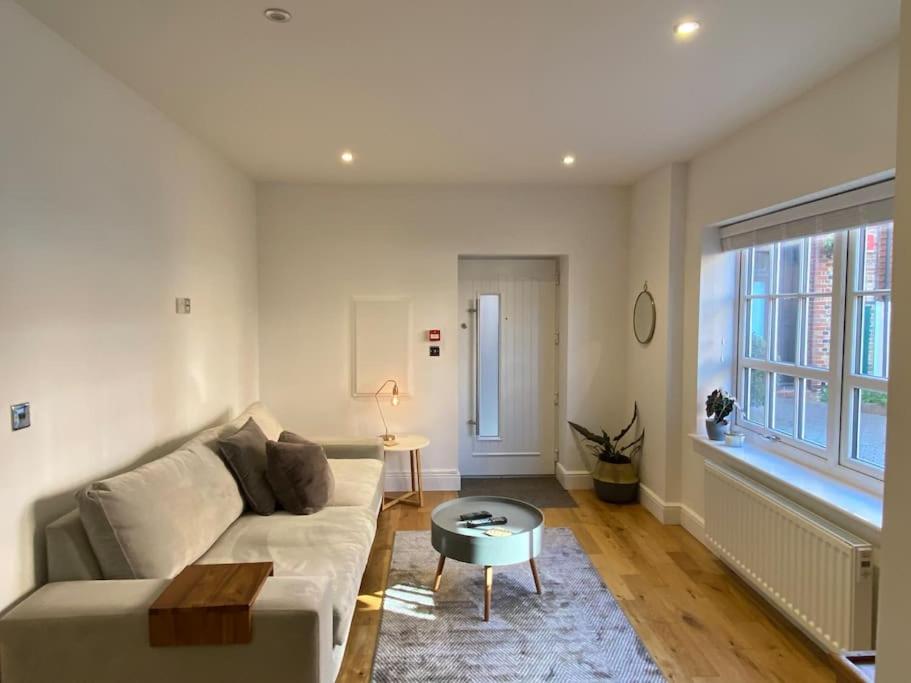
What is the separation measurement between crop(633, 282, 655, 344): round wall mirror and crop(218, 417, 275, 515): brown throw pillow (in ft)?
9.26

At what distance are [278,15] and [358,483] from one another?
2372 millimetres

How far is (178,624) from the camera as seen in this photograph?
166 cm

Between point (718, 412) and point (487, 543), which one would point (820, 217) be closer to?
point (718, 412)

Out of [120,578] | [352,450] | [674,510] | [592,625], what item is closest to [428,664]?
[592,625]

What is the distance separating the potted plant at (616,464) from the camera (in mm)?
4273

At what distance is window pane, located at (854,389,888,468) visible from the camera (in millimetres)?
2406

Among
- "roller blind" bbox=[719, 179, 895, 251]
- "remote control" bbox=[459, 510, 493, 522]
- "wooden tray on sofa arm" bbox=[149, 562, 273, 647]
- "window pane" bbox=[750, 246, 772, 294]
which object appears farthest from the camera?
"window pane" bbox=[750, 246, 772, 294]

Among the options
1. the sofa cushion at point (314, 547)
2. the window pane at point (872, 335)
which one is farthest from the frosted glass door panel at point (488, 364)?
the window pane at point (872, 335)

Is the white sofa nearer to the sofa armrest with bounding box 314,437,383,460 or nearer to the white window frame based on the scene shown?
the sofa armrest with bounding box 314,437,383,460

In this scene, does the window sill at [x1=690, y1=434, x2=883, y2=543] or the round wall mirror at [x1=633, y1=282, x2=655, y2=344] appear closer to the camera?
the window sill at [x1=690, y1=434, x2=883, y2=543]

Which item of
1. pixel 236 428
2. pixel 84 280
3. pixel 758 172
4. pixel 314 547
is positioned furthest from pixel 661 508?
pixel 84 280

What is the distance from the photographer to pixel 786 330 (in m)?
3.05

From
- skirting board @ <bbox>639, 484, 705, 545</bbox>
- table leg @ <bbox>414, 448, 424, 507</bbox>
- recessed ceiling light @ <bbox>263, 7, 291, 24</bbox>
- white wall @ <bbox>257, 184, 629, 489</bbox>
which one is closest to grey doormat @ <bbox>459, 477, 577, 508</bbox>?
white wall @ <bbox>257, 184, 629, 489</bbox>

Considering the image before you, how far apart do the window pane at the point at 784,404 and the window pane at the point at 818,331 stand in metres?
0.20
